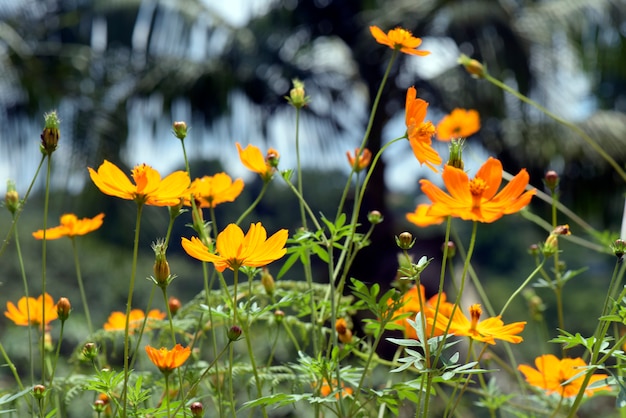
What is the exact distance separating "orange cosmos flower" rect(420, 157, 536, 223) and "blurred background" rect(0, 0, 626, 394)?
455cm

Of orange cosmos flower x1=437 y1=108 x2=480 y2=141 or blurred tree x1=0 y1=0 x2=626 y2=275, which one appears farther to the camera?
blurred tree x1=0 y1=0 x2=626 y2=275

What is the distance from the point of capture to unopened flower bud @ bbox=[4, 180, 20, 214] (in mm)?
603

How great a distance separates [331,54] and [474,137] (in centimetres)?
142

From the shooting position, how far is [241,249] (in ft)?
1.57

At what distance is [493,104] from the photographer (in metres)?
5.61

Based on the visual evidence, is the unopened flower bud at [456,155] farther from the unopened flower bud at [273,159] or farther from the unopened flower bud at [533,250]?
the unopened flower bud at [533,250]

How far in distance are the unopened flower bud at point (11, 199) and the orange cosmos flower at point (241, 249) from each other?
201 mm

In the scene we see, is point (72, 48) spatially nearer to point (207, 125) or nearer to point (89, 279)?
point (207, 125)

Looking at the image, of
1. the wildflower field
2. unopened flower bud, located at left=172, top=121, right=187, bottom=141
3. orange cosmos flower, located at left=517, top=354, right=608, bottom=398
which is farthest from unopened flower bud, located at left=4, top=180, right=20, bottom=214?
orange cosmos flower, located at left=517, top=354, right=608, bottom=398

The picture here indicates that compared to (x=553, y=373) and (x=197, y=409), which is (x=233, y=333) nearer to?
(x=197, y=409)

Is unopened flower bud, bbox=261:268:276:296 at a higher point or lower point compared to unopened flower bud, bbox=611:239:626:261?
lower

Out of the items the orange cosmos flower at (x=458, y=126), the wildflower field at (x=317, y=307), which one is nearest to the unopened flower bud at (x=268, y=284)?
the wildflower field at (x=317, y=307)

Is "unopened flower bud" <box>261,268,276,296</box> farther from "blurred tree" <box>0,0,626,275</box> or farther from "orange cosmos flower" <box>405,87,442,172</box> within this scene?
"blurred tree" <box>0,0,626,275</box>

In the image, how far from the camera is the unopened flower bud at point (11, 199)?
603 mm
